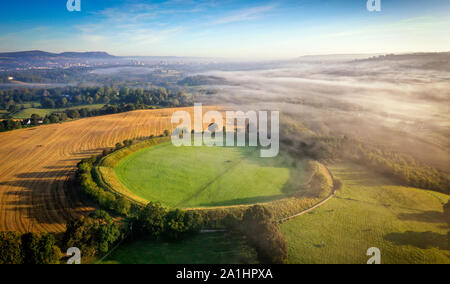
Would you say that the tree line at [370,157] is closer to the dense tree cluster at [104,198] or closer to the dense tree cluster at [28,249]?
the dense tree cluster at [104,198]

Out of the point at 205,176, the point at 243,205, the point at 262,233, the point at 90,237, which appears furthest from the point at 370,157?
the point at 90,237

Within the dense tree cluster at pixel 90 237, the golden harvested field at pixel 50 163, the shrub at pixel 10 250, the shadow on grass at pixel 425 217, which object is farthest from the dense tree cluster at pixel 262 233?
the golden harvested field at pixel 50 163

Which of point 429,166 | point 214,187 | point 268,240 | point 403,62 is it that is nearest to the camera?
point 268,240

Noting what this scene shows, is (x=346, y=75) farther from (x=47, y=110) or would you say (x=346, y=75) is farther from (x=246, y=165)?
(x=47, y=110)

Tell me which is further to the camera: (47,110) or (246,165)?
(47,110)

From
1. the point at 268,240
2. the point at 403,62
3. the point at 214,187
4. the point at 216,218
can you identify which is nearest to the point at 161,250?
the point at 216,218

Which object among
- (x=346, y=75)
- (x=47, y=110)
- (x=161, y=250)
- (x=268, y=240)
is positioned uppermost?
(x=346, y=75)

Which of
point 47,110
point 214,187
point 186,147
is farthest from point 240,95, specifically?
point 47,110

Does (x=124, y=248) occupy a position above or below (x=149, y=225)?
below
